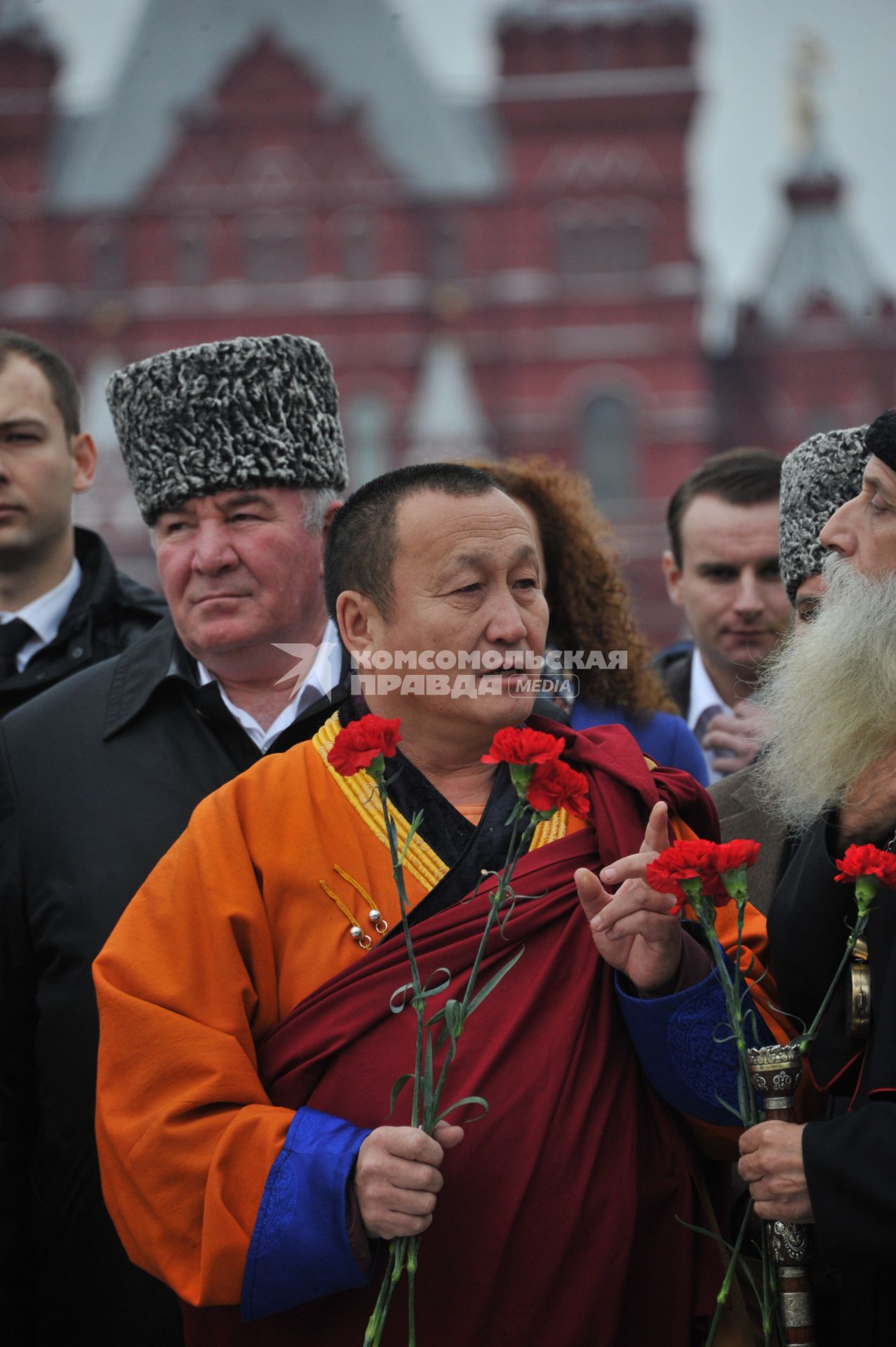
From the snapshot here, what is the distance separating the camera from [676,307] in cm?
3394

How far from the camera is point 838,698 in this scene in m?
2.30

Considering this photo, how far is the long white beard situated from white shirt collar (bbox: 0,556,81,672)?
2099 millimetres

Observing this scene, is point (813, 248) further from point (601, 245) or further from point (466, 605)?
point (466, 605)

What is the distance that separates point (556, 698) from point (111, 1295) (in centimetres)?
154

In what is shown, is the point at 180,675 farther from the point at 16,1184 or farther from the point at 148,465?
the point at 16,1184

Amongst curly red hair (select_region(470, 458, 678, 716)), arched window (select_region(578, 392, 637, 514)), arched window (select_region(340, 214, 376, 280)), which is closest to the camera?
curly red hair (select_region(470, 458, 678, 716))

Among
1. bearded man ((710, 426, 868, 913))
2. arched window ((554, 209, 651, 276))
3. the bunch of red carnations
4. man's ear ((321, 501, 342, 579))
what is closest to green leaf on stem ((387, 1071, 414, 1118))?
the bunch of red carnations

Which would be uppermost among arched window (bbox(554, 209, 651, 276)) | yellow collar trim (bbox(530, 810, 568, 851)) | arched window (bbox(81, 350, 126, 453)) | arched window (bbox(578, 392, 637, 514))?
arched window (bbox(554, 209, 651, 276))

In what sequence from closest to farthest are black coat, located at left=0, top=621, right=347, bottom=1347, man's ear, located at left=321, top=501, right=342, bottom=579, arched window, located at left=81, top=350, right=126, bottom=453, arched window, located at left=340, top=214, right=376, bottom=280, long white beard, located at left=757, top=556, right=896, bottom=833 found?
long white beard, located at left=757, top=556, right=896, bottom=833
black coat, located at left=0, top=621, right=347, bottom=1347
man's ear, located at left=321, top=501, right=342, bottom=579
arched window, located at left=81, top=350, right=126, bottom=453
arched window, located at left=340, top=214, right=376, bottom=280

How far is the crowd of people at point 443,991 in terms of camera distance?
2.15m

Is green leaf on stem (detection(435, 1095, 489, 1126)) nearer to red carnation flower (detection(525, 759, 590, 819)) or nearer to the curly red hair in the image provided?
red carnation flower (detection(525, 759, 590, 819))

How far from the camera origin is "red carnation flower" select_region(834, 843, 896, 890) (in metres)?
2.03

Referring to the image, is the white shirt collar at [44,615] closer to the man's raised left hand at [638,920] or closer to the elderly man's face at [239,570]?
the elderly man's face at [239,570]

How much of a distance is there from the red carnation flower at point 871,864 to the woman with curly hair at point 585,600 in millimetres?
1624
